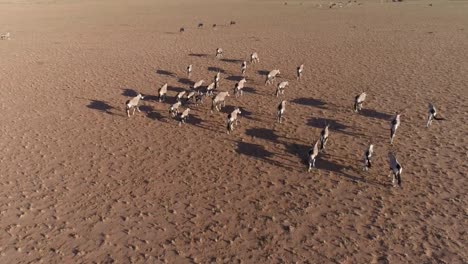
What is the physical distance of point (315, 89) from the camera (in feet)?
92.4

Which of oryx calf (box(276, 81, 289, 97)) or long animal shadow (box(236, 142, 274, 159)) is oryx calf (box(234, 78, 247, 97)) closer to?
oryx calf (box(276, 81, 289, 97))

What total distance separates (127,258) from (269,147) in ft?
31.4

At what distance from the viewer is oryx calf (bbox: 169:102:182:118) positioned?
77.7 ft

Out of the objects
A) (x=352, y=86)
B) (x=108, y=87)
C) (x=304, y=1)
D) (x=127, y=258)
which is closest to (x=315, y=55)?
(x=352, y=86)

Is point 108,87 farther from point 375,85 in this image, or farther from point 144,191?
point 375,85

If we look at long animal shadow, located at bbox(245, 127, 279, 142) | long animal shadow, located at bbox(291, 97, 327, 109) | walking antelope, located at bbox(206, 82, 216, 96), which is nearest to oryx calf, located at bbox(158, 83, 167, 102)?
walking antelope, located at bbox(206, 82, 216, 96)

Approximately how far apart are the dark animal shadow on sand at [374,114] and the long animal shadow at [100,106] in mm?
15773

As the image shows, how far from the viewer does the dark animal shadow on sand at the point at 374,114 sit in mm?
23547

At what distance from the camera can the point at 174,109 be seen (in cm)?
2383

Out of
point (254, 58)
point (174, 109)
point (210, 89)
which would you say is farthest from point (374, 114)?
point (254, 58)

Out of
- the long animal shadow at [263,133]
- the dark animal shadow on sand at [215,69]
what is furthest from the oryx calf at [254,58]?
the long animal shadow at [263,133]

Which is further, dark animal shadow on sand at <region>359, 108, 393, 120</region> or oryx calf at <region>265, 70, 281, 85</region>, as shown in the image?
oryx calf at <region>265, 70, 281, 85</region>

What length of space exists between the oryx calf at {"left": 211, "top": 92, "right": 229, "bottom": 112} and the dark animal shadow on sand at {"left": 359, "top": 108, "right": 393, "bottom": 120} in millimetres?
8547

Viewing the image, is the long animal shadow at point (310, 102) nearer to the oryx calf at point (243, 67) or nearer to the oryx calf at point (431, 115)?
the oryx calf at point (431, 115)
